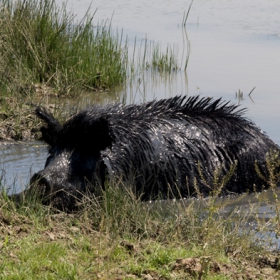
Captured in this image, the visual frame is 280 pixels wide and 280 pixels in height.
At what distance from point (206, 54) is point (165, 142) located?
31.6 feet

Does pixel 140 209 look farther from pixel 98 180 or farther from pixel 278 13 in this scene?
pixel 278 13

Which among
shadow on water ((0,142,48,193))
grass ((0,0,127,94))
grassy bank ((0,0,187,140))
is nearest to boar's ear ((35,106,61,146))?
shadow on water ((0,142,48,193))

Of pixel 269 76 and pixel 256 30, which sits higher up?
pixel 256 30

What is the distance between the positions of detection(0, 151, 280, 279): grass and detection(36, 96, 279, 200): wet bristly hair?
0.69m

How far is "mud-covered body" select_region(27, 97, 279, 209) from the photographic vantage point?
7.15 m

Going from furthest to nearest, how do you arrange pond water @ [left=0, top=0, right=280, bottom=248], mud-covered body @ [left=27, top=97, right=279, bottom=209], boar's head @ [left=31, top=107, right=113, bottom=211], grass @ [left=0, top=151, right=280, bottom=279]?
pond water @ [left=0, top=0, right=280, bottom=248], mud-covered body @ [left=27, top=97, right=279, bottom=209], boar's head @ [left=31, top=107, right=113, bottom=211], grass @ [left=0, top=151, right=280, bottom=279]

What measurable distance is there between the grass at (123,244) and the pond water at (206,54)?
897mm

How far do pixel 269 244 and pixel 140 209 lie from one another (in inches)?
48.1

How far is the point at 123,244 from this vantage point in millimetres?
5766

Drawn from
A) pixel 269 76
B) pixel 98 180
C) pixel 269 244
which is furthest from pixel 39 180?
pixel 269 76

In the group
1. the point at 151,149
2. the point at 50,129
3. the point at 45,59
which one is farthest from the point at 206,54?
the point at 50,129

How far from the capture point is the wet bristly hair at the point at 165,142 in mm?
7336

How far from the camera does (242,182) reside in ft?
28.1

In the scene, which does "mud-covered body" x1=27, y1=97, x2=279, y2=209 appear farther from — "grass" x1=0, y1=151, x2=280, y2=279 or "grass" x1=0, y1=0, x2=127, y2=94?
"grass" x1=0, y1=0, x2=127, y2=94
